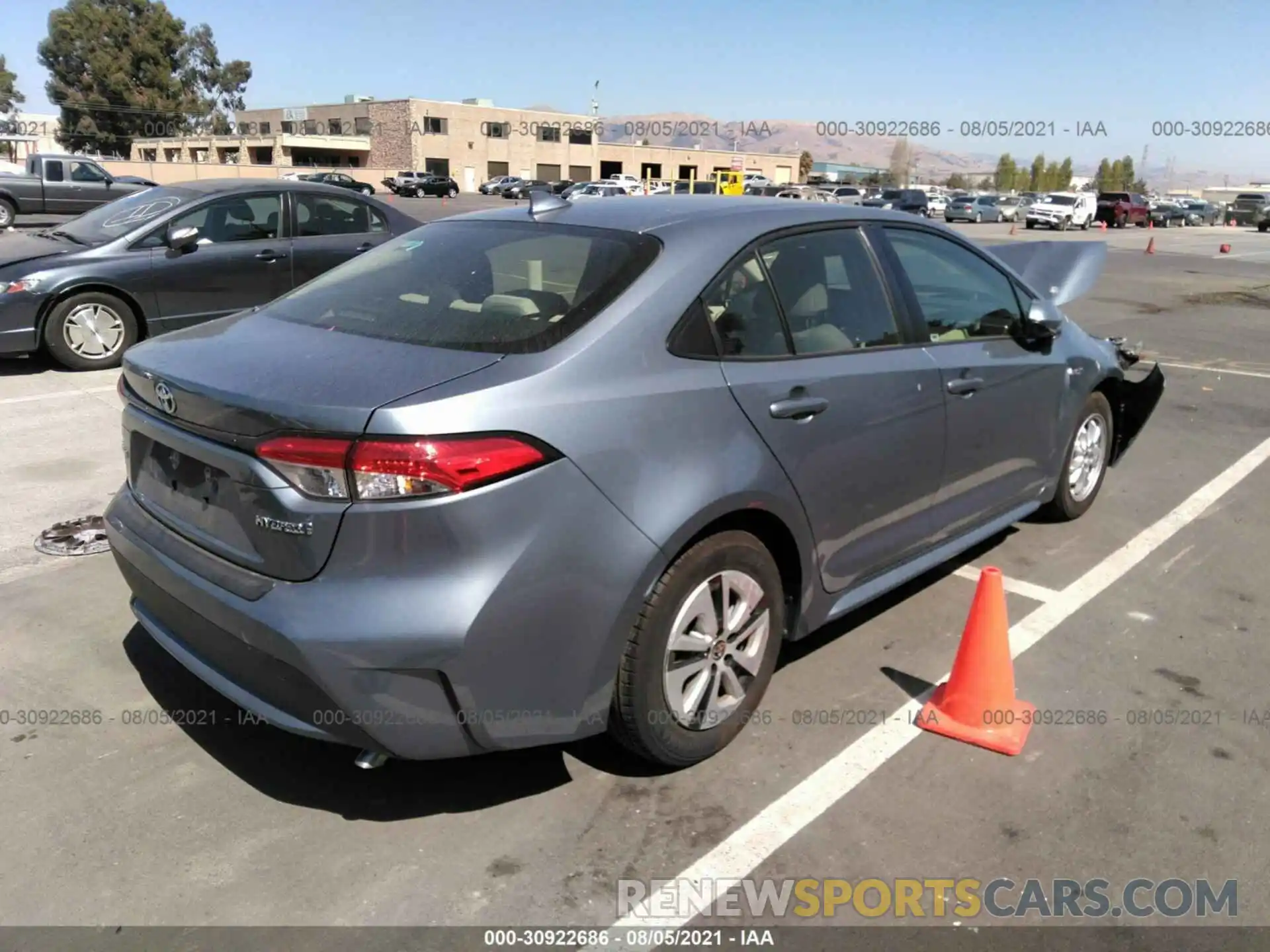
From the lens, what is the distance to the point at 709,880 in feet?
8.54

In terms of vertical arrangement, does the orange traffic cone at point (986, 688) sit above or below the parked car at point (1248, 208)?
below

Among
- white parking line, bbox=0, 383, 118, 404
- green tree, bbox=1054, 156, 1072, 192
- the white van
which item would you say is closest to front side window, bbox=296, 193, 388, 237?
white parking line, bbox=0, 383, 118, 404

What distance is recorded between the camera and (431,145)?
266 feet

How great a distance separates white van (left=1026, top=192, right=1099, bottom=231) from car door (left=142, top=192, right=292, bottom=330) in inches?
1635

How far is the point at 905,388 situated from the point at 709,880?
1.86 meters

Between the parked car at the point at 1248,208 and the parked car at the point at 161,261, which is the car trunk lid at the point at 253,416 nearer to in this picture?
the parked car at the point at 161,261

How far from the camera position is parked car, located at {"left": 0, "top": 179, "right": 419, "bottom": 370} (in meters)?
7.78

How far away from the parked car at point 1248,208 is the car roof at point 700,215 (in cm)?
6095

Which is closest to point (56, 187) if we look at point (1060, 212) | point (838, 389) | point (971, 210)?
point (838, 389)

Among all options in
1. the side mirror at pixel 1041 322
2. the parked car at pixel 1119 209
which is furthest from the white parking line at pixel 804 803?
the parked car at pixel 1119 209

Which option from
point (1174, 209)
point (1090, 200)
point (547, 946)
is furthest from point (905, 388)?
point (1174, 209)

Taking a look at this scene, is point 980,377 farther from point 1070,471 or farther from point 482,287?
point 482,287

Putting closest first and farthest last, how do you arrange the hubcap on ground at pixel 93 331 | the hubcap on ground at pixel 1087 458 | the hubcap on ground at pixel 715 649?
1. the hubcap on ground at pixel 715 649
2. the hubcap on ground at pixel 1087 458
3. the hubcap on ground at pixel 93 331
